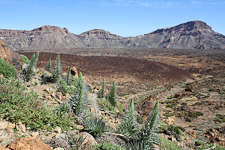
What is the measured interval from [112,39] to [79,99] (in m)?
168

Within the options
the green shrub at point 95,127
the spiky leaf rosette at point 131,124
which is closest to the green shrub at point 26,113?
the green shrub at point 95,127

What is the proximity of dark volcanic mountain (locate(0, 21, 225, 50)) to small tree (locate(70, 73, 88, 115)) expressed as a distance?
12788cm

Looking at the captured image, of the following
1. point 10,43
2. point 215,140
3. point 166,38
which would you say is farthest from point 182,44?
point 215,140

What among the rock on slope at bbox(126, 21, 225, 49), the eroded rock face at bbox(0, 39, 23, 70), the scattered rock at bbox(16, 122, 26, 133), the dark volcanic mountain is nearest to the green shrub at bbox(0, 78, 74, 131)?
the scattered rock at bbox(16, 122, 26, 133)

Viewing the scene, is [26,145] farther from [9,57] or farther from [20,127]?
[9,57]

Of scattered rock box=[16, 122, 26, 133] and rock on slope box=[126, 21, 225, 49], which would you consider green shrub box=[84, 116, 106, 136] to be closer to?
scattered rock box=[16, 122, 26, 133]

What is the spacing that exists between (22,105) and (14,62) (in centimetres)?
436

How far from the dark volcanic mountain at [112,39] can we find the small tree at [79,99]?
420 ft

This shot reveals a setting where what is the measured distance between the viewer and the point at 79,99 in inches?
187

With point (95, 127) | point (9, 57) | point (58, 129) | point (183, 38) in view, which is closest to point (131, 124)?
point (95, 127)

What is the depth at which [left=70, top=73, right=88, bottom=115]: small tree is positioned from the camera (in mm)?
4668

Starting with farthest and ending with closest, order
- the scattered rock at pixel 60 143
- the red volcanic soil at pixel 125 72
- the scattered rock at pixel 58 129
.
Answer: the red volcanic soil at pixel 125 72, the scattered rock at pixel 58 129, the scattered rock at pixel 60 143

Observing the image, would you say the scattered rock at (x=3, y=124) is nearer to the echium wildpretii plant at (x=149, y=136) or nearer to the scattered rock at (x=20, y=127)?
the scattered rock at (x=20, y=127)

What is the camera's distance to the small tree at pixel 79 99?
4668mm
